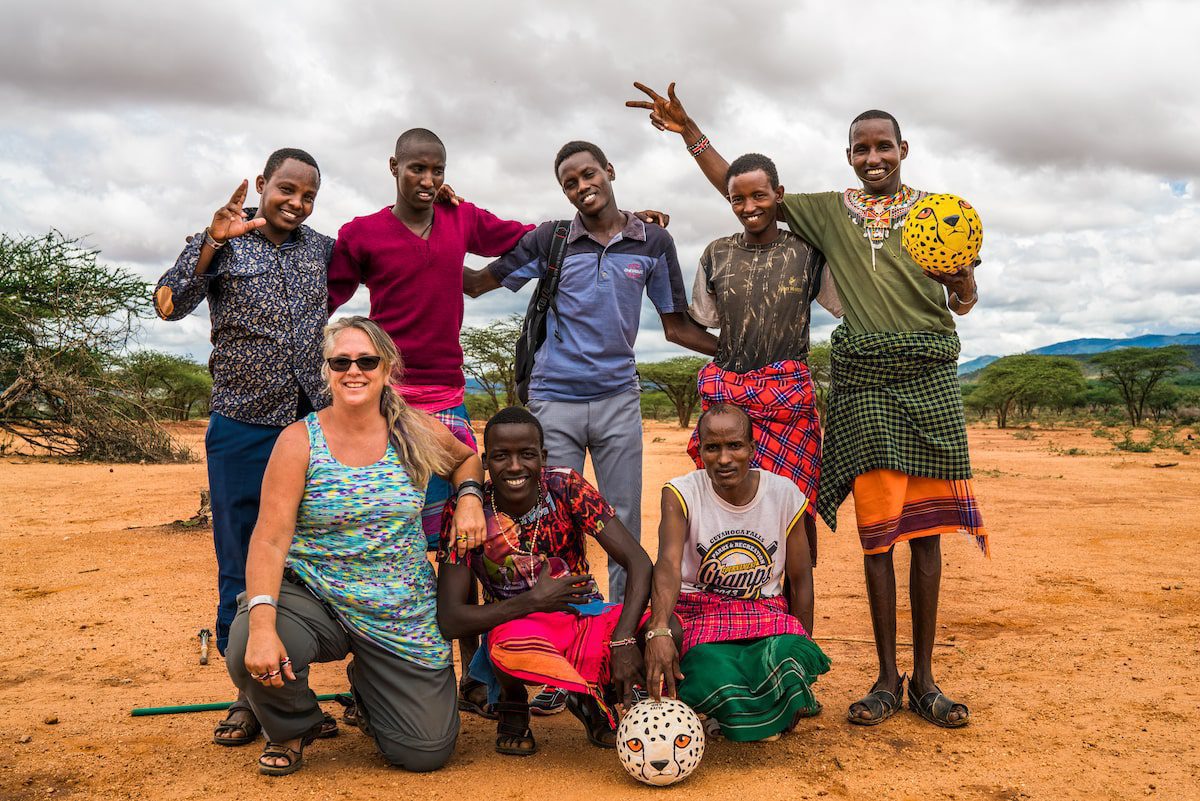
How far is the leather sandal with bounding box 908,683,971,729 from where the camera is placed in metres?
3.53

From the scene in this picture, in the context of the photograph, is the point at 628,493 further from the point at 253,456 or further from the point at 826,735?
the point at 253,456

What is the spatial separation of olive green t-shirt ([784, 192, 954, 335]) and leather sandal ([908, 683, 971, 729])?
1.46 metres

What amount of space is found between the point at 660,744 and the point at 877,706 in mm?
1136

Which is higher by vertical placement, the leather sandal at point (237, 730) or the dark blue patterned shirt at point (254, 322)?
the dark blue patterned shirt at point (254, 322)

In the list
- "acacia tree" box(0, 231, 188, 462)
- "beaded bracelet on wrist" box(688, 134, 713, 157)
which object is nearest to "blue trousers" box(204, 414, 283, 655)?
"beaded bracelet on wrist" box(688, 134, 713, 157)

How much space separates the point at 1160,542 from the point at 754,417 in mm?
5676

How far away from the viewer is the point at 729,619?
3.41 m

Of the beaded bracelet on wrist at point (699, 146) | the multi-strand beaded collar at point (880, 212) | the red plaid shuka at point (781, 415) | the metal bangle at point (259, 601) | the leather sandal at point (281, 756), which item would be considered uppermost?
the beaded bracelet on wrist at point (699, 146)

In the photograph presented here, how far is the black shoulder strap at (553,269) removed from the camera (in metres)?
4.18

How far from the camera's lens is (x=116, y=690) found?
430 cm

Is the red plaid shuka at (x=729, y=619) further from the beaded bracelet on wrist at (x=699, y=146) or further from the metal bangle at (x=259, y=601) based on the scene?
the beaded bracelet on wrist at (x=699, y=146)

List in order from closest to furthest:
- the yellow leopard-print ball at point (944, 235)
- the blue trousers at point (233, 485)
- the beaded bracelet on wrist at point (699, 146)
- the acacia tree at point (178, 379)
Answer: the yellow leopard-print ball at point (944, 235)
the blue trousers at point (233, 485)
the beaded bracelet on wrist at point (699, 146)
the acacia tree at point (178, 379)

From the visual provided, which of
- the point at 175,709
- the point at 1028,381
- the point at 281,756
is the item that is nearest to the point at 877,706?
the point at 281,756

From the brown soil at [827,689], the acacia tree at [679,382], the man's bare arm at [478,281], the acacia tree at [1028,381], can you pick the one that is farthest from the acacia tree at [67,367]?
the acacia tree at [1028,381]
